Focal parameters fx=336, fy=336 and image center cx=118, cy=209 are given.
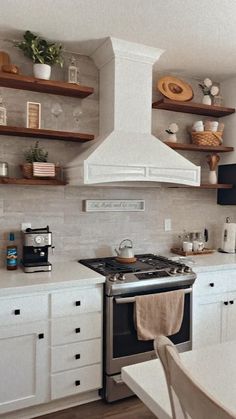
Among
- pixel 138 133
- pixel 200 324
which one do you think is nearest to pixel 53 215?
pixel 138 133

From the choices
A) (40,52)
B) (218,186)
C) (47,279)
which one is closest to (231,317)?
(218,186)

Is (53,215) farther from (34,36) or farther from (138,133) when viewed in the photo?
(34,36)

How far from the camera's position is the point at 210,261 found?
3004mm

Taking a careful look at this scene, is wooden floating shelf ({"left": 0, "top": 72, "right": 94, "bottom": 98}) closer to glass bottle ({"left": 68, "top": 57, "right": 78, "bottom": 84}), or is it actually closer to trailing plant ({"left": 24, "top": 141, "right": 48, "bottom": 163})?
glass bottle ({"left": 68, "top": 57, "right": 78, "bottom": 84})

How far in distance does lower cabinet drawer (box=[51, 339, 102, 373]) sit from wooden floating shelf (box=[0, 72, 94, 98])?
6.26 feet

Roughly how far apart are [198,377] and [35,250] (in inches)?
65.9

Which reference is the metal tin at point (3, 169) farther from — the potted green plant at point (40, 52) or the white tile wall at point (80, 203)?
the potted green plant at point (40, 52)

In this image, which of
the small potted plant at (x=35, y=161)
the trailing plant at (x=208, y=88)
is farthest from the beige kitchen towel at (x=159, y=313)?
the trailing plant at (x=208, y=88)

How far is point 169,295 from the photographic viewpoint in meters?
2.49

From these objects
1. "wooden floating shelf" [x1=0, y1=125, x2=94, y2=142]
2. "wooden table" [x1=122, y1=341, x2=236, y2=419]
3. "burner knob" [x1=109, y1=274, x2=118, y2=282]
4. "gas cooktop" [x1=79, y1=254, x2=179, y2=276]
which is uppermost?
"wooden floating shelf" [x1=0, y1=125, x2=94, y2=142]

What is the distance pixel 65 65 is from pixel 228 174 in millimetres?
1940

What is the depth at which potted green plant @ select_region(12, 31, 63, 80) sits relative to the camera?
252 centimetres

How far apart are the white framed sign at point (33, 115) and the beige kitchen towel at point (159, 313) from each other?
154cm

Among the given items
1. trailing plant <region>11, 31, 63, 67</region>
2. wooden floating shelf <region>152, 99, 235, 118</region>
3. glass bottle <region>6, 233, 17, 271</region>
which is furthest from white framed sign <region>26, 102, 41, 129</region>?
wooden floating shelf <region>152, 99, 235, 118</region>
